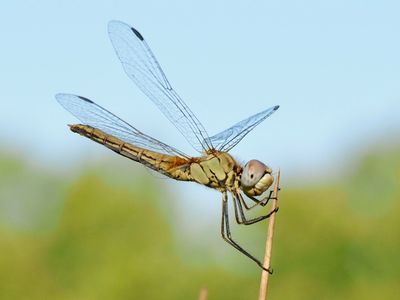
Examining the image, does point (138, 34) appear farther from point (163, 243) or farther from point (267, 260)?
point (163, 243)

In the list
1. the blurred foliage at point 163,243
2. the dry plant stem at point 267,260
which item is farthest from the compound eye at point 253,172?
the blurred foliage at point 163,243

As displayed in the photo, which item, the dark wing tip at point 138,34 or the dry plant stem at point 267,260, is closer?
the dry plant stem at point 267,260

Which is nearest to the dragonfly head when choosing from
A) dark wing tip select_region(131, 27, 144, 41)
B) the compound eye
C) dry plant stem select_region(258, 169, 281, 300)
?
the compound eye

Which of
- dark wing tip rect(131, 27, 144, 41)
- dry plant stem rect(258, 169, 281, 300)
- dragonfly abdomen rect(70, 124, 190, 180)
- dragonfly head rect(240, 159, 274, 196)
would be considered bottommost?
dry plant stem rect(258, 169, 281, 300)

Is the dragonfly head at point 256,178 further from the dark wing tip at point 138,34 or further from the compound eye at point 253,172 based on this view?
the dark wing tip at point 138,34

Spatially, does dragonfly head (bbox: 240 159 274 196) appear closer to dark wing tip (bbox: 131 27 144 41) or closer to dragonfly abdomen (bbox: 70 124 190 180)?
dragonfly abdomen (bbox: 70 124 190 180)

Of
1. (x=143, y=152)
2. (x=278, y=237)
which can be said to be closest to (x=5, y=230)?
(x=278, y=237)
